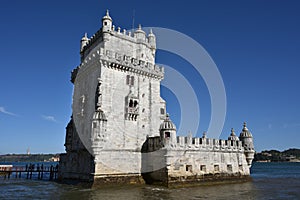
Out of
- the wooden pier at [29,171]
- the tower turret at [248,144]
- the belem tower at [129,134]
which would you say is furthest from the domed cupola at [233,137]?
the wooden pier at [29,171]

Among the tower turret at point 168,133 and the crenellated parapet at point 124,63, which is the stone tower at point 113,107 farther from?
the tower turret at point 168,133

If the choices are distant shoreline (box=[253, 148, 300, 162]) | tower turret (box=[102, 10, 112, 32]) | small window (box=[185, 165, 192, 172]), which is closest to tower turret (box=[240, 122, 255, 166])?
small window (box=[185, 165, 192, 172])

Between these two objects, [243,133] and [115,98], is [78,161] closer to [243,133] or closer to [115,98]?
[115,98]

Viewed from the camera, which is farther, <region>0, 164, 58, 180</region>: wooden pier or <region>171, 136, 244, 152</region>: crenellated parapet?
<region>0, 164, 58, 180</region>: wooden pier

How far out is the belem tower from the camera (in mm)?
28109

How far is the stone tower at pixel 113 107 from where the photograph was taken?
2816 cm

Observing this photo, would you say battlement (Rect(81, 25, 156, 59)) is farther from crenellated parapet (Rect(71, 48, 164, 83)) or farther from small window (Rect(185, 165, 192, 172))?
small window (Rect(185, 165, 192, 172))

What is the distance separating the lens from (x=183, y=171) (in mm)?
28859

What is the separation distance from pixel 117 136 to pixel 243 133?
1904 cm

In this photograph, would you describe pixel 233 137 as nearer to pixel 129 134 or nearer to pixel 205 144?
pixel 205 144

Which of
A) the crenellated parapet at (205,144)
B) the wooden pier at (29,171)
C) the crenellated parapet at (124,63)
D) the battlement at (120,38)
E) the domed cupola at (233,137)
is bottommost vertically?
the wooden pier at (29,171)

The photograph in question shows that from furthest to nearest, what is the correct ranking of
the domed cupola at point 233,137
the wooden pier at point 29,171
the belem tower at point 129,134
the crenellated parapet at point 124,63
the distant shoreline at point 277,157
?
the distant shoreline at point 277,157 → the wooden pier at point 29,171 → the domed cupola at point 233,137 → the crenellated parapet at point 124,63 → the belem tower at point 129,134

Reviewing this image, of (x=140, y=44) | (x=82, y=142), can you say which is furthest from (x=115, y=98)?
→ (x=140, y=44)

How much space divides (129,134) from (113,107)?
371cm
